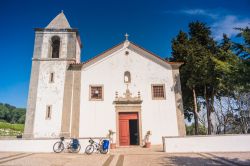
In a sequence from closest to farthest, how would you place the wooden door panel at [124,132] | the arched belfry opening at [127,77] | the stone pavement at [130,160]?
the stone pavement at [130,160] < the wooden door panel at [124,132] < the arched belfry opening at [127,77]

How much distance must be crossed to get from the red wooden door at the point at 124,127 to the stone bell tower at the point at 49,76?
471 centimetres

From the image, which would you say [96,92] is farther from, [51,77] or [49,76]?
[49,76]

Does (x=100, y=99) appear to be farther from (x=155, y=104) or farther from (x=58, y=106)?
(x=155, y=104)

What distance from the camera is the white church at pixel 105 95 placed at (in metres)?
14.4

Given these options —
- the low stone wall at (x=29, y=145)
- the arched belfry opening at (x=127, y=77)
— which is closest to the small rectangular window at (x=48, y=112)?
the low stone wall at (x=29, y=145)

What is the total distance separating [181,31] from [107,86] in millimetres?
12279

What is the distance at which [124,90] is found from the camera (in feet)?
50.4

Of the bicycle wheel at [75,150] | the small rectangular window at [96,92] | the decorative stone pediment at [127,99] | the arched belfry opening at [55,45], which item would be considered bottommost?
the bicycle wheel at [75,150]

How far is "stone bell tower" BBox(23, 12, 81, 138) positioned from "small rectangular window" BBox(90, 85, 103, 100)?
7.92ft

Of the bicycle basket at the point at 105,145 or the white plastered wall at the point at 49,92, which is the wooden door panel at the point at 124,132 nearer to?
the bicycle basket at the point at 105,145

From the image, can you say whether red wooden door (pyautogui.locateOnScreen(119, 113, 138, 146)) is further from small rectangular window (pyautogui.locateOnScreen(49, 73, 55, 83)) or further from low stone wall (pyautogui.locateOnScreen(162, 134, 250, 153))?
small rectangular window (pyautogui.locateOnScreen(49, 73, 55, 83))

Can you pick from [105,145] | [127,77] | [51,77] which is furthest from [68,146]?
[127,77]

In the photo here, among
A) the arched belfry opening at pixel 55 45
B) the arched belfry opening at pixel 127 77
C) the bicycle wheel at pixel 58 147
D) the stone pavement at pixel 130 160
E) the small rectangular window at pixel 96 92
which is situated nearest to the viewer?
the stone pavement at pixel 130 160

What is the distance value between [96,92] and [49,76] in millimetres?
4381
